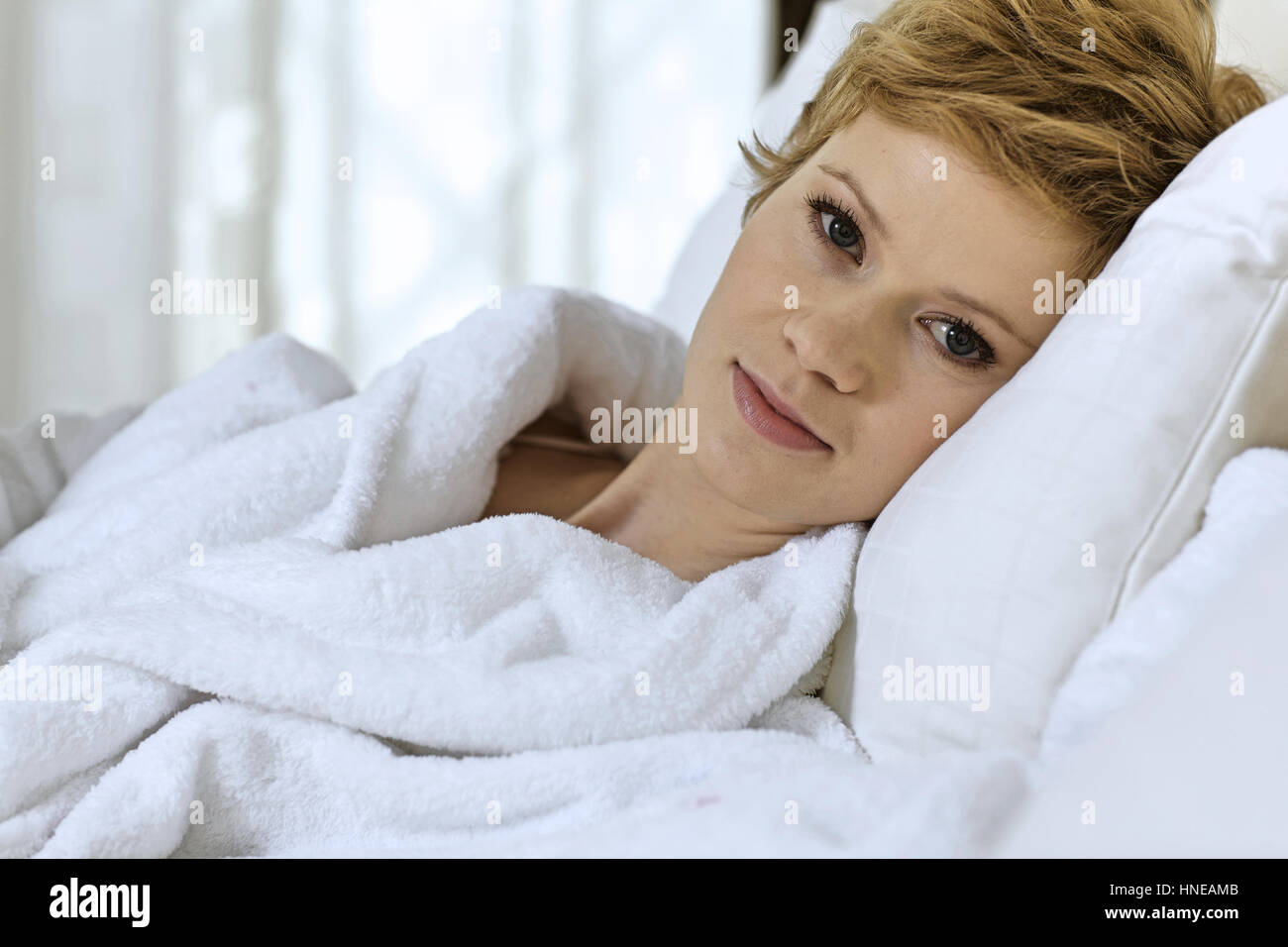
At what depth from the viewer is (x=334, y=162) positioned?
2.38 meters

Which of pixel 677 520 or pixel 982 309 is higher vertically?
pixel 982 309

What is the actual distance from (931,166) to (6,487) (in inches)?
32.2

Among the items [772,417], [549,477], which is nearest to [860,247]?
[772,417]

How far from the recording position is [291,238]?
94.2 inches

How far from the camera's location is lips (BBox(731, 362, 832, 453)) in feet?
2.75

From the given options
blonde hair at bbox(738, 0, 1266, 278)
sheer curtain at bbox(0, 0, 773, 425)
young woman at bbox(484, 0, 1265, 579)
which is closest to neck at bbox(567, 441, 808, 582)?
young woman at bbox(484, 0, 1265, 579)

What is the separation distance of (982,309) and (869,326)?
8 centimetres

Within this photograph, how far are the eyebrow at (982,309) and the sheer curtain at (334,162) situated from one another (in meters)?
1.84

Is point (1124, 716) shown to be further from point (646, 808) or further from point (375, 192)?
point (375, 192)

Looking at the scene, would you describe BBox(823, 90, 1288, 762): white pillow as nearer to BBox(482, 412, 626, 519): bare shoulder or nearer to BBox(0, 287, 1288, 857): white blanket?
BBox(0, 287, 1288, 857): white blanket

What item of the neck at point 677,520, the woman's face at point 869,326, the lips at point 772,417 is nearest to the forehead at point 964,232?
the woman's face at point 869,326

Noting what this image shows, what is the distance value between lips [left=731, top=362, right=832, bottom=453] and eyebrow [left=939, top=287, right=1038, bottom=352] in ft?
0.45

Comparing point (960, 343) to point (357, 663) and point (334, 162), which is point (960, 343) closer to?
point (357, 663)

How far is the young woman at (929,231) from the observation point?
2.64 feet
